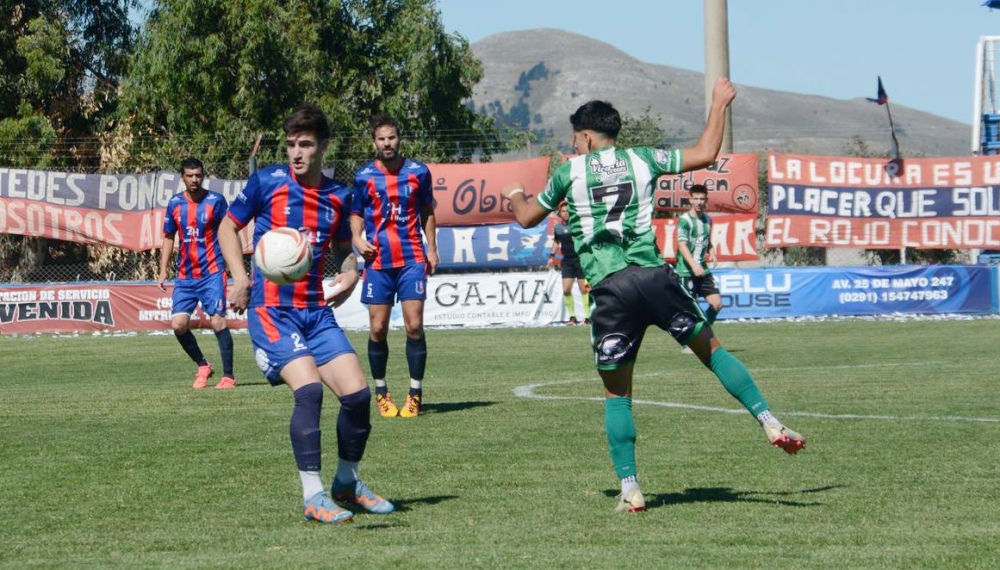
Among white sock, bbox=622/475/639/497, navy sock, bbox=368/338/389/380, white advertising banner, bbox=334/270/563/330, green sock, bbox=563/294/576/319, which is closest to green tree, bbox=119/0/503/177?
white advertising banner, bbox=334/270/563/330

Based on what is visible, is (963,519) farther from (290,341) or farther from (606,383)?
(290,341)

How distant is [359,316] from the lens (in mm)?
25438

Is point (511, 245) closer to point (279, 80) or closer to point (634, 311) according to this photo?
point (279, 80)

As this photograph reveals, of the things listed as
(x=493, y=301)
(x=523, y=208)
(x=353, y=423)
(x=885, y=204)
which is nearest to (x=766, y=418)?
(x=523, y=208)

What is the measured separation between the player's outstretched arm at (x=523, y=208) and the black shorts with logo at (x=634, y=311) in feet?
1.46

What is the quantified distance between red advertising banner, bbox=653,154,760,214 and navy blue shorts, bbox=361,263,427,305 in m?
15.9

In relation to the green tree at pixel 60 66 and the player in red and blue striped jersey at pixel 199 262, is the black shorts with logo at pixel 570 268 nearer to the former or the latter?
the player in red and blue striped jersey at pixel 199 262

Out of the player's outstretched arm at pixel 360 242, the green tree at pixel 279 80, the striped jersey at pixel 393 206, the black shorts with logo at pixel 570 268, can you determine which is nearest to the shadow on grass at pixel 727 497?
the player's outstretched arm at pixel 360 242

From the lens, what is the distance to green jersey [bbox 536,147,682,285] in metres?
6.60

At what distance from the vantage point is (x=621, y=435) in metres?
6.61

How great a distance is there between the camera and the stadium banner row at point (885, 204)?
2659cm

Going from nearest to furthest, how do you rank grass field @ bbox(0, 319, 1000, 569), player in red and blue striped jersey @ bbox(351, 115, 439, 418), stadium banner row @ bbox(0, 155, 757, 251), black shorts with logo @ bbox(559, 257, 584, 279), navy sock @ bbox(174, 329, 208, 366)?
grass field @ bbox(0, 319, 1000, 569) → player in red and blue striped jersey @ bbox(351, 115, 439, 418) → navy sock @ bbox(174, 329, 208, 366) → black shorts with logo @ bbox(559, 257, 584, 279) → stadium banner row @ bbox(0, 155, 757, 251)

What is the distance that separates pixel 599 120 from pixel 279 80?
29.8m

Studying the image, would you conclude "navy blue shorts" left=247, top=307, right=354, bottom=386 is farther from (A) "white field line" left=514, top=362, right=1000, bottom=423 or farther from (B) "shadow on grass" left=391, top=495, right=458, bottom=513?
(A) "white field line" left=514, top=362, right=1000, bottom=423
